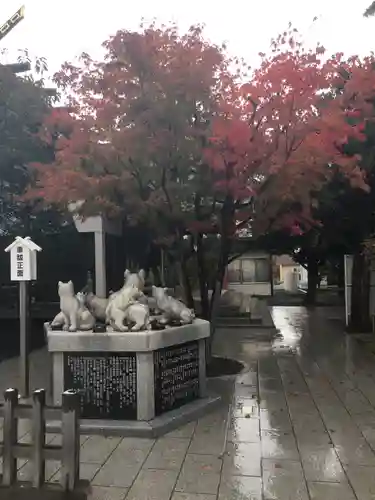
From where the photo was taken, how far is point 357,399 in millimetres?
7258

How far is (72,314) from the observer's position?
6.37 m

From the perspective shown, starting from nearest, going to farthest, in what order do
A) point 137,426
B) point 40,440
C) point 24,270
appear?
point 40,440 → point 137,426 → point 24,270

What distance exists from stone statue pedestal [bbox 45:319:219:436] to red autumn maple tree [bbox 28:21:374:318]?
8.88ft

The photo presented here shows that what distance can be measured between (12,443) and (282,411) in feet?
12.5

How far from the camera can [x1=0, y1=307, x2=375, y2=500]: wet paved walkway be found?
4.28m

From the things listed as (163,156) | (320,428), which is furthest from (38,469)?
(163,156)

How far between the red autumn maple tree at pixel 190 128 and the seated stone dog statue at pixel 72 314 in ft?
6.29

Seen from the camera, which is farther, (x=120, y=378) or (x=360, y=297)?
(x=360, y=297)

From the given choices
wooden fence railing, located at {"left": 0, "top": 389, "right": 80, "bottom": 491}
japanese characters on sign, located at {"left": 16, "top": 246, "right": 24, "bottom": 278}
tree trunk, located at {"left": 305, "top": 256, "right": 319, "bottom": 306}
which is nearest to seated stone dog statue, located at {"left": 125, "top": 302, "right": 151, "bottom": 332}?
japanese characters on sign, located at {"left": 16, "top": 246, "right": 24, "bottom": 278}

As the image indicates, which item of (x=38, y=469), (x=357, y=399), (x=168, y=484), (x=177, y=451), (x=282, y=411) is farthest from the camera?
(x=357, y=399)

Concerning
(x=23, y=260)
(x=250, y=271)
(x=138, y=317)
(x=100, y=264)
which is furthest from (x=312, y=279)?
(x=138, y=317)

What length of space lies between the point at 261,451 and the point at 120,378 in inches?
73.2

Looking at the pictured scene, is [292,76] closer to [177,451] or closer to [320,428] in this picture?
[320,428]

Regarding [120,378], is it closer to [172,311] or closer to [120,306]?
[120,306]
